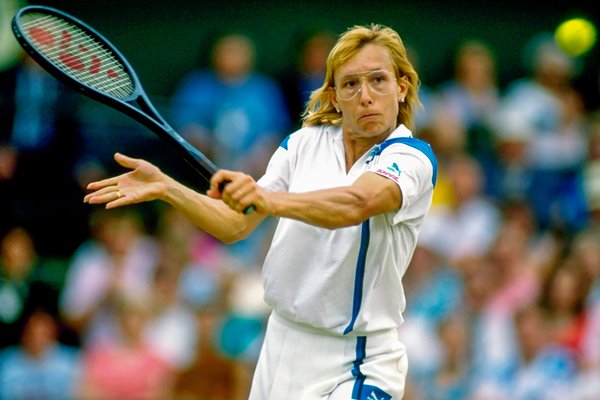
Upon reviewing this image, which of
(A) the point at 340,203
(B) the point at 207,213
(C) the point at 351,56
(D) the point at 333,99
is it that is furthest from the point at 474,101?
(A) the point at 340,203

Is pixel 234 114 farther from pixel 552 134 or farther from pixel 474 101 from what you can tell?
pixel 552 134

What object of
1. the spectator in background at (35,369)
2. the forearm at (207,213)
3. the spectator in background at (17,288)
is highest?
the spectator in background at (17,288)

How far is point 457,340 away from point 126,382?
2.70 meters

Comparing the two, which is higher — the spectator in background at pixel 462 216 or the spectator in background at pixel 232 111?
the spectator in background at pixel 232 111

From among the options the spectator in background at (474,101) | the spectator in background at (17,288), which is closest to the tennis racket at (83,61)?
the spectator in background at (17,288)

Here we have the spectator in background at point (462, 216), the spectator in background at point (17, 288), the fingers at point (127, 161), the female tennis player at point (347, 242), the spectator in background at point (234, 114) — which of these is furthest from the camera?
the spectator in background at point (234, 114)

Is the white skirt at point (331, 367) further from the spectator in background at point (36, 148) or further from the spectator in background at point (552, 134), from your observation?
the spectator in background at point (552, 134)

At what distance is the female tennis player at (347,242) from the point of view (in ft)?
19.5

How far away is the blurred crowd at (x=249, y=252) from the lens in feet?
34.4

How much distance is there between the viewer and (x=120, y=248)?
11289 millimetres

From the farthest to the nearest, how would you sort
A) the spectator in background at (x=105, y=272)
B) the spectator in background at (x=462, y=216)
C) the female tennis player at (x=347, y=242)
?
the spectator in background at (x=462, y=216) → the spectator in background at (x=105, y=272) → the female tennis player at (x=347, y=242)

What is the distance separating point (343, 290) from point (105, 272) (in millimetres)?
5690

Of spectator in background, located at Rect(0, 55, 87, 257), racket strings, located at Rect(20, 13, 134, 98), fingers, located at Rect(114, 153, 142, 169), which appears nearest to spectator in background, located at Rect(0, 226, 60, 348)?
spectator in background, located at Rect(0, 55, 87, 257)

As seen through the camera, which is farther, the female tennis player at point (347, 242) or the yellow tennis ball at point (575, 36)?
the yellow tennis ball at point (575, 36)
